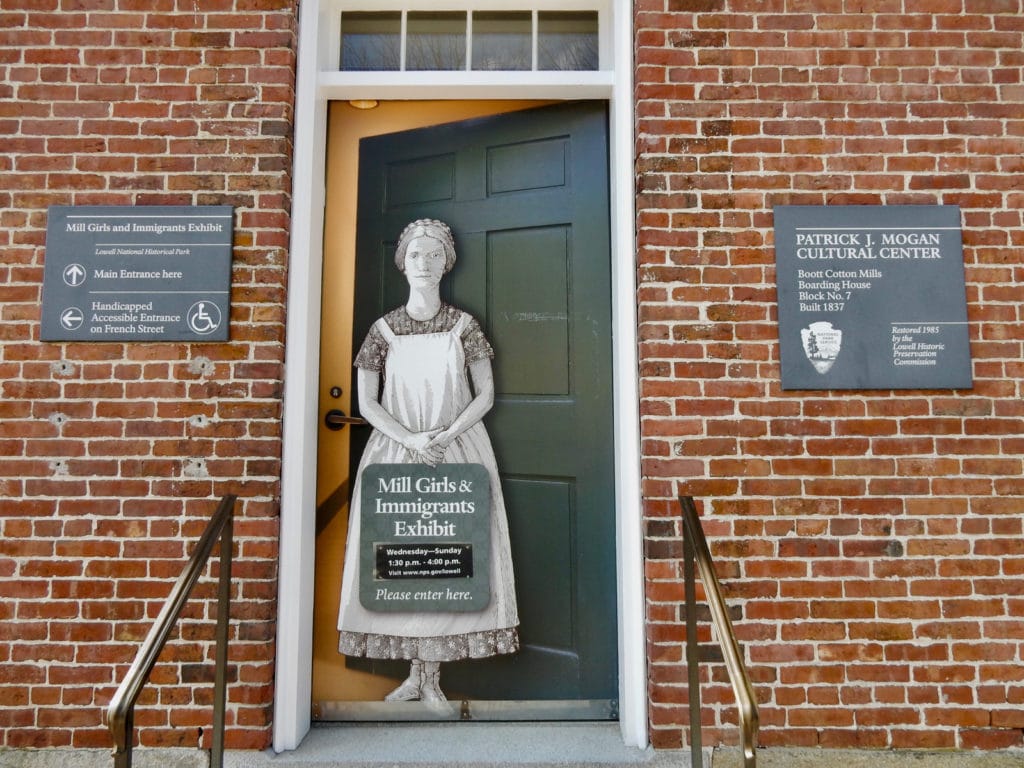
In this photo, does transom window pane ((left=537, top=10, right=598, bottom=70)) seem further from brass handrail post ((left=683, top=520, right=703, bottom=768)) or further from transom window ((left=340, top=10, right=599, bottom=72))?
brass handrail post ((left=683, top=520, right=703, bottom=768))

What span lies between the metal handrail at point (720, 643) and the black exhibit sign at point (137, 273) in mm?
1791

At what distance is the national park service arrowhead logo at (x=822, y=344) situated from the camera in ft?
8.27

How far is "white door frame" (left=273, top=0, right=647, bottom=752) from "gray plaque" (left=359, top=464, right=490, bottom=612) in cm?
23

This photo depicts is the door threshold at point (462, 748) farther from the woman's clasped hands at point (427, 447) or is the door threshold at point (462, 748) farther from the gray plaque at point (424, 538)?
the woman's clasped hands at point (427, 447)

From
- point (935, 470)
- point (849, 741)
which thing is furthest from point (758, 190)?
point (849, 741)

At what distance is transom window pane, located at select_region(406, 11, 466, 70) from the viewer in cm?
293

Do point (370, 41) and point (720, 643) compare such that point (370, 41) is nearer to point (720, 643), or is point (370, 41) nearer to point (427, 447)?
point (427, 447)

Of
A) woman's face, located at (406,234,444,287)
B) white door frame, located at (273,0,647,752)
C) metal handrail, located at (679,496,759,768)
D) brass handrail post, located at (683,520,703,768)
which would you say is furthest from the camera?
woman's face, located at (406,234,444,287)

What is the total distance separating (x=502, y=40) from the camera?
2.95 meters

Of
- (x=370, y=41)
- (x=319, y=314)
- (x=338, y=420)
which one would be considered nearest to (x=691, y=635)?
(x=338, y=420)

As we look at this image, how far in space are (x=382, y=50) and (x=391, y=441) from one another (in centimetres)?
165

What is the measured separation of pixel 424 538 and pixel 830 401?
161cm

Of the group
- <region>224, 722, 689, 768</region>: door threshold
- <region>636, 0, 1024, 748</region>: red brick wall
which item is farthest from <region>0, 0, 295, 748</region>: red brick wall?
<region>636, 0, 1024, 748</region>: red brick wall

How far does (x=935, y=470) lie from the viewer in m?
2.50
